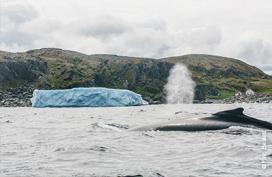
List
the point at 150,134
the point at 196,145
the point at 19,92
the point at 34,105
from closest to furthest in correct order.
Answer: the point at 196,145, the point at 150,134, the point at 34,105, the point at 19,92

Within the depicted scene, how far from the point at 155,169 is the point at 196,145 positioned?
18.5ft

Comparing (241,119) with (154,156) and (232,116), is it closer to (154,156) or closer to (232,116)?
(232,116)

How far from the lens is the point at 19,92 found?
193375 mm

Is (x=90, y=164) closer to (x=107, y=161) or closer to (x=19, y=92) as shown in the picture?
(x=107, y=161)

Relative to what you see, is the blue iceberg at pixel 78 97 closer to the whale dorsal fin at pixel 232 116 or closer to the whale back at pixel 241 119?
the whale dorsal fin at pixel 232 116

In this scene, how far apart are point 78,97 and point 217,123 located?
106014 millimetres

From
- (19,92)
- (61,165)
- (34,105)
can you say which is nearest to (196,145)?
(61,165)

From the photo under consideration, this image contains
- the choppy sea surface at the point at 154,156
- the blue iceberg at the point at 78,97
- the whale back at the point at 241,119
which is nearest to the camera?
the choppy sea surface at the point at 154,156

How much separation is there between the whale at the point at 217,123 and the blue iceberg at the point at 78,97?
338 feet

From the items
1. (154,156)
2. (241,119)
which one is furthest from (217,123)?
(154,156)

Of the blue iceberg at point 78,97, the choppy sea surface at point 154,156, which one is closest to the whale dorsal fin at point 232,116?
the choppy sea surface at point 154,156

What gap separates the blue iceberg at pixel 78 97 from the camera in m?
126

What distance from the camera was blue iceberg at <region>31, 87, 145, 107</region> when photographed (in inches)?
4958

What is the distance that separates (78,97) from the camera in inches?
4973
